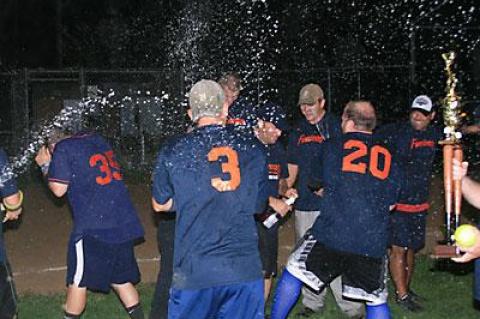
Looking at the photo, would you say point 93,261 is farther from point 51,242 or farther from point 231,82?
point 51,242

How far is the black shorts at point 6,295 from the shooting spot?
5.64m

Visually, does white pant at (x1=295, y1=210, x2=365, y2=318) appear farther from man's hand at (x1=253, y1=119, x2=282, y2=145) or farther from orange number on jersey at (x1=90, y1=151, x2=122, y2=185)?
orange number on jersey at (x1=90, y1=151, x2=122, y2=185)

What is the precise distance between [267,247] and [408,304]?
5.55ft

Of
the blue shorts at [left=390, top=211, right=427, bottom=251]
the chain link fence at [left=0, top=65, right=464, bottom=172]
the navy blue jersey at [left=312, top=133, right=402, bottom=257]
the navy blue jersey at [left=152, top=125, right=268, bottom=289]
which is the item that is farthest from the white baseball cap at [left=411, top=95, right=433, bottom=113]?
the chain link fence at [left=0, top=65, right=464, bottom=172]

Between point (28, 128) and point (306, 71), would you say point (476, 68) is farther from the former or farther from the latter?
point (28, 128)

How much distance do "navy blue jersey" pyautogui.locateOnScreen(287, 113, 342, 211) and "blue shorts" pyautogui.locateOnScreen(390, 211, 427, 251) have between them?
0.89 meters

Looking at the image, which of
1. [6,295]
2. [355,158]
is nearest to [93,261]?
[6,295]

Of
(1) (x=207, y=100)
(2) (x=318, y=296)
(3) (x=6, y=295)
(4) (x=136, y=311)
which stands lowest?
(2) (x=318, y=296)

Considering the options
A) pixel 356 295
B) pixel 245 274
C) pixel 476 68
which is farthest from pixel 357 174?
pixel 476 68

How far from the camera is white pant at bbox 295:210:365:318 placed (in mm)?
7090

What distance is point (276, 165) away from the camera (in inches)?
275

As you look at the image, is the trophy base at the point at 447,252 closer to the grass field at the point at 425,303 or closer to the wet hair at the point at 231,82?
the wet hair at the point at 231,82

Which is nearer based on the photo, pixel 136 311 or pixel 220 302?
pixel 220 302

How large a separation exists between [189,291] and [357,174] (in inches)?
68.4
